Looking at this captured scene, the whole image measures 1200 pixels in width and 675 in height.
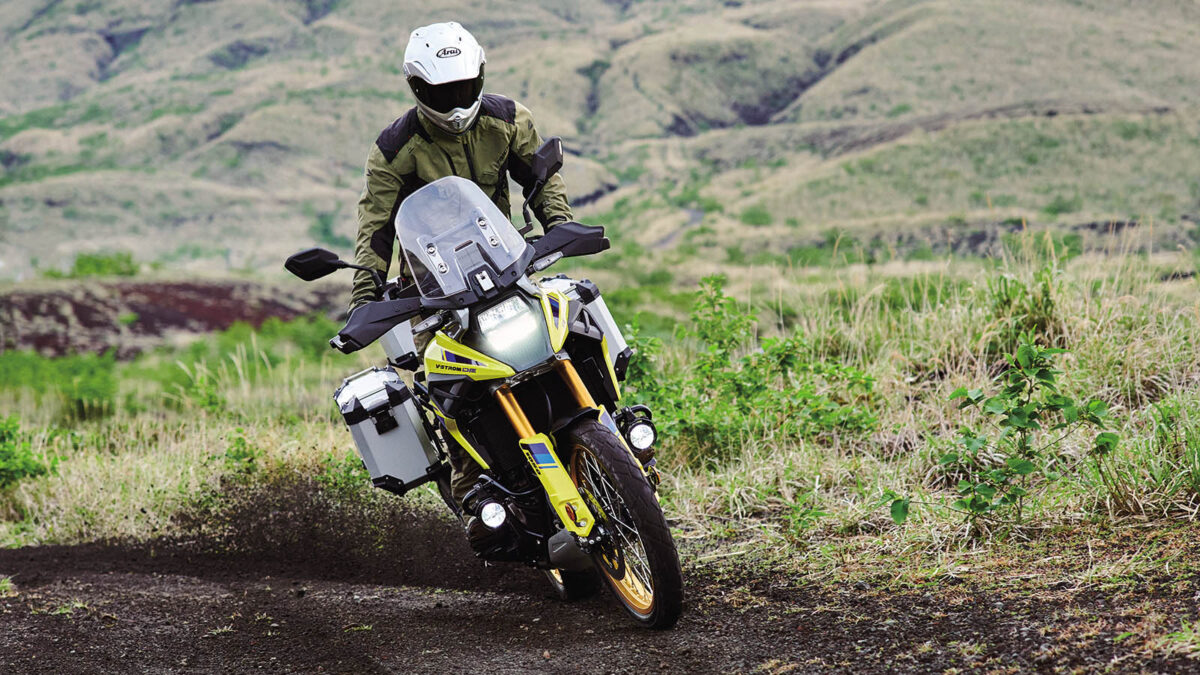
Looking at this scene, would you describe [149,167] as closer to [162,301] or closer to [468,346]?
[162,301]

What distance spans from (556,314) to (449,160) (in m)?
1.36

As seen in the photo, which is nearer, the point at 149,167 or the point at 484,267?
the point at 484,267

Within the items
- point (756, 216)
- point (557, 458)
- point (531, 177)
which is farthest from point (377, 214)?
point (756, 216)

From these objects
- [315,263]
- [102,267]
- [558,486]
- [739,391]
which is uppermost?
[315,263]

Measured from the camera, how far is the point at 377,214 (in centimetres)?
512

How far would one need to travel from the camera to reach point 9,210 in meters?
104

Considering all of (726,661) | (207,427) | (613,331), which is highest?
(613,331)

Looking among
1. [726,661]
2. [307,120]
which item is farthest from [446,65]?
[307,120]

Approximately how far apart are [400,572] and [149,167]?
12926 centimetres

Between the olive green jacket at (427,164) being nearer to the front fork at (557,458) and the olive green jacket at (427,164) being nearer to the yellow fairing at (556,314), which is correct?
the yellow fairing at (556,314)

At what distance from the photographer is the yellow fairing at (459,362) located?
13.2ft

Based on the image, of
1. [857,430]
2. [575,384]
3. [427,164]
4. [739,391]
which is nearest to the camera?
[575,384]

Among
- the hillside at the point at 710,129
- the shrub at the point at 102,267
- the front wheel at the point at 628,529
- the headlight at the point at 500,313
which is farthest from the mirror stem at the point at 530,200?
the shrub at the point at 102,267

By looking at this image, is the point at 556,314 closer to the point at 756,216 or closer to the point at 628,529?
the point at 628,529
